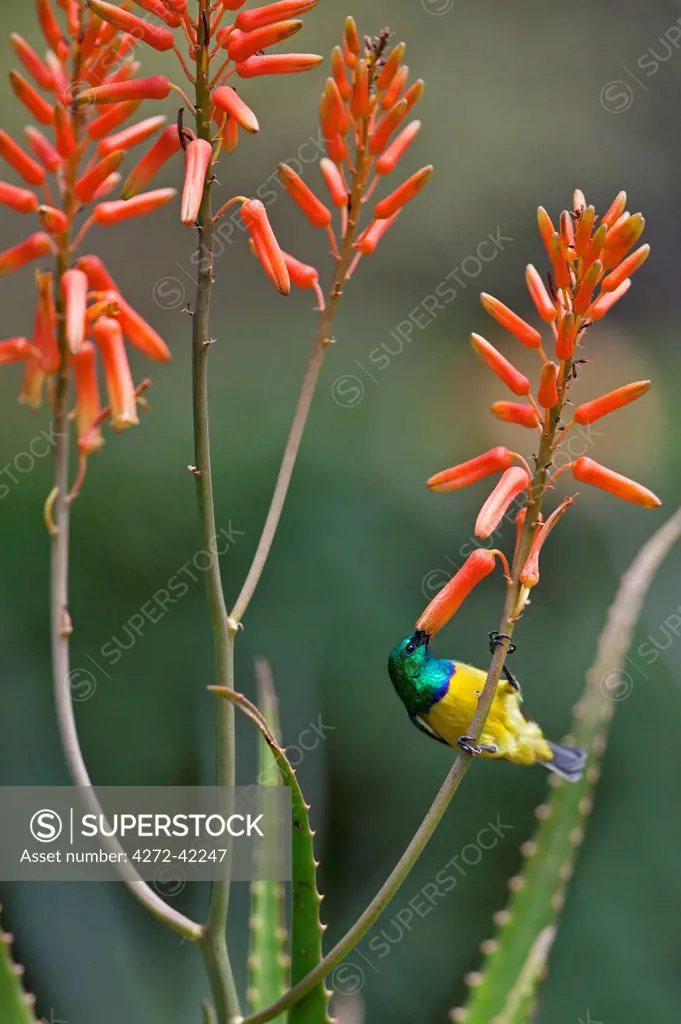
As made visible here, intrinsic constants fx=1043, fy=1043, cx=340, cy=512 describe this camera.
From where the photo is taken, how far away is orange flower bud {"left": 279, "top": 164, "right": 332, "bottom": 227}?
0.64 metres

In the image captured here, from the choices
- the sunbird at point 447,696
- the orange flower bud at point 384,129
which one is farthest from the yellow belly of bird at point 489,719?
the orange flower bud at point 384,129

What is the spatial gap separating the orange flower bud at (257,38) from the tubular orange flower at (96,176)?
3.9 inches

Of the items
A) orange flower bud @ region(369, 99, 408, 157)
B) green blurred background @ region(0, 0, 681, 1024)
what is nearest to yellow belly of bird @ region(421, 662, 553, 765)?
orange flower bud @ region(369, 99, 408, 157)

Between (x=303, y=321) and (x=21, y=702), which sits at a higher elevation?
(x=303, y=321)

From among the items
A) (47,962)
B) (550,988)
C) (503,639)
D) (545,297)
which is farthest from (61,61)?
(550,988)

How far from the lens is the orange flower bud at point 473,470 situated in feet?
2.00

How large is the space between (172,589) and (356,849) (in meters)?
0.48

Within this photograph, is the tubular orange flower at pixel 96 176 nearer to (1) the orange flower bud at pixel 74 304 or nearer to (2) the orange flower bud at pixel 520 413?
(1) the orange flower bud at pixel 74 304

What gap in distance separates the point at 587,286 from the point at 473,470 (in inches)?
5.1

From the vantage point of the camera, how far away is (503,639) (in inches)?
21.9

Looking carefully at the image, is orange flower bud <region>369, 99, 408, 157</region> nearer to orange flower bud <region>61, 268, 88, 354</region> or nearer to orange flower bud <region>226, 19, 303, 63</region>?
orange flower bud <region>226, 19, 303, 63</region>

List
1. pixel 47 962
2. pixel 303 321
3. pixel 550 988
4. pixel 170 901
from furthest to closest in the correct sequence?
pixel 303 321 < pixel 550 988 < pixel 170 901 < pixel 47 962

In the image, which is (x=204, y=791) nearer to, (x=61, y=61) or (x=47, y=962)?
(x=61, y=61)

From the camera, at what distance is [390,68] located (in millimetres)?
637
